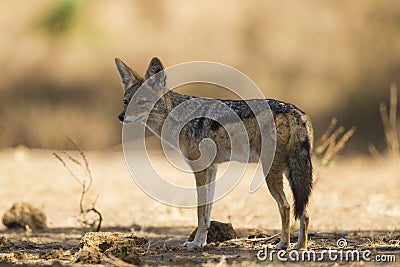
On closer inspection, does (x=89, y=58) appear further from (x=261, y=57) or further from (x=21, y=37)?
(x=261, y=57)

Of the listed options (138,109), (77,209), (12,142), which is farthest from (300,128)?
(12,142)

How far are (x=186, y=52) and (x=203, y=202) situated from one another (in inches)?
652

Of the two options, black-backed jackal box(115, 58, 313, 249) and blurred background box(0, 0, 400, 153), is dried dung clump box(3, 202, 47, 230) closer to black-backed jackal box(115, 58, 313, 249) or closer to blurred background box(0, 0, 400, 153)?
black-backed jackal box(115, 58, 313, 249)

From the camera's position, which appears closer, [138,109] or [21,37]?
[138,109]

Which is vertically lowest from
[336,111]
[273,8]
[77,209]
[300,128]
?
[77,209]

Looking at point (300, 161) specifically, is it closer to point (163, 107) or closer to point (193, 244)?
point (193, 244)

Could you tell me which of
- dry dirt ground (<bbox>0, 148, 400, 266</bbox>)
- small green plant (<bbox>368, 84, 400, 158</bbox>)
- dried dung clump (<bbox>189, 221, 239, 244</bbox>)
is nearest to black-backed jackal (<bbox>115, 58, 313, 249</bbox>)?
dried dung clump (<bbox>189, 221, 239, 244</bbox>)

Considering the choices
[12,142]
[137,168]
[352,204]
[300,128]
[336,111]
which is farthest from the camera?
[336,111]

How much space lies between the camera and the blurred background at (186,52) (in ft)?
73.2

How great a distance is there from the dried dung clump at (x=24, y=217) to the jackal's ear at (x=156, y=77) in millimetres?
3008

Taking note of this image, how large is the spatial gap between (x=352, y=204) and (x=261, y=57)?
1297 cm

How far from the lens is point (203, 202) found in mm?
8555

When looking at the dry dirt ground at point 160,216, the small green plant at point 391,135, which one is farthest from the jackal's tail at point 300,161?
the small green plant at point 391,135

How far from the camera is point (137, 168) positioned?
54.0 feet
